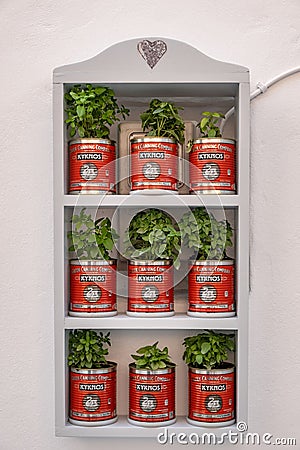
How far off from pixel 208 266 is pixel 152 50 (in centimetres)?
43

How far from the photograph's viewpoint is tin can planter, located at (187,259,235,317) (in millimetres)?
1410

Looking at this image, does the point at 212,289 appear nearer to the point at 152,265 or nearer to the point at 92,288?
the point at 152,265

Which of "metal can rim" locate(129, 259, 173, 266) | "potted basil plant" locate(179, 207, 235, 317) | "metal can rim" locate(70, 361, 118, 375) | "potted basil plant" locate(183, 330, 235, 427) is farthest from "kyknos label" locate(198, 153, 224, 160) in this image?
"metal can rim" locate(70, 361, 118, 375)

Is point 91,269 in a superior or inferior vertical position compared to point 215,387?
superior

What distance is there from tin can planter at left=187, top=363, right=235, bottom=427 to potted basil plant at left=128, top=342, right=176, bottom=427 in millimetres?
50

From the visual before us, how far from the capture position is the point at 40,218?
155 centimetres

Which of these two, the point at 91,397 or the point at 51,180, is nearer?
the point at 91,397

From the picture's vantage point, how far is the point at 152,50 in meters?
1.40

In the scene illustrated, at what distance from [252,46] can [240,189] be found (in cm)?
35

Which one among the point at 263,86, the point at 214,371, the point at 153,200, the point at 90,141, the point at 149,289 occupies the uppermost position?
the point at 263,86

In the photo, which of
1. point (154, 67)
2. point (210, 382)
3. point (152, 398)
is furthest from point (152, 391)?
point (154, 67)

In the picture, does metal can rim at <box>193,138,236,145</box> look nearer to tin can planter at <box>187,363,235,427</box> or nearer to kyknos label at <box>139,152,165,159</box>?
kyknos label at <box>139,152,165,159</box>

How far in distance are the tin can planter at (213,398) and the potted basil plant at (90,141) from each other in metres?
0.41

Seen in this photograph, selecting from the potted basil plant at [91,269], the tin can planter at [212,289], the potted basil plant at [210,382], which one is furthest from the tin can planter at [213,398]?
the potted basil plant at [91,269]
